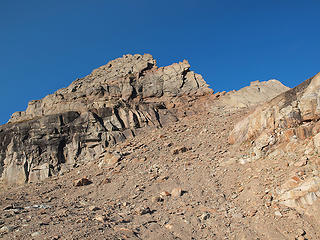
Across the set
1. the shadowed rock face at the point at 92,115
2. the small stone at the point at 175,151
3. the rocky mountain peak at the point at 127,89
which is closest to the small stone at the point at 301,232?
the small stone at the point at 175,151

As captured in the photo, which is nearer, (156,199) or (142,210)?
(142,210)

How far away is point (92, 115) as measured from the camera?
99.4ft

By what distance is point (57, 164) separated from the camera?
27.1 m

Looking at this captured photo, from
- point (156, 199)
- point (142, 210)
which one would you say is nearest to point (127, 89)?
point (156, 199)

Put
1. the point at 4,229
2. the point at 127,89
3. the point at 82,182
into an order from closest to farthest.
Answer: the point at 4,229
the point at 82,182
the point at 127,89

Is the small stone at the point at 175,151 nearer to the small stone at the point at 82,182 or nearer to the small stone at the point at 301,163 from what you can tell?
the small stone at the point at 82,182

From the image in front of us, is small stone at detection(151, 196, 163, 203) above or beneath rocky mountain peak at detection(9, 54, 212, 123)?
beneath

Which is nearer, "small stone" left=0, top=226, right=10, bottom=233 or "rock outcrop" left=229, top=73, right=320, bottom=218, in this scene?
"small stone" left=0, top=226, right=10, bottom=233

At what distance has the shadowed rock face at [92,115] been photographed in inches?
1088

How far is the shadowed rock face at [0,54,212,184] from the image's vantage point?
27.6m

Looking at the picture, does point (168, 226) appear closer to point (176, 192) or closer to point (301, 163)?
point (176, 192)

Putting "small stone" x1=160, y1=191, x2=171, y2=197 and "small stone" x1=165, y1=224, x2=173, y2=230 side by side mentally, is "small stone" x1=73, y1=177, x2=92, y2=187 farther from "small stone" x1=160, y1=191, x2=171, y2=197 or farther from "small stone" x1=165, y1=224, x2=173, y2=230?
"small stone" x1=165, y1=224, x2=173, y2=230

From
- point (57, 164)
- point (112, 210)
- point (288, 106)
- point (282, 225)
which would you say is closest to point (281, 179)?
point (282, 225)

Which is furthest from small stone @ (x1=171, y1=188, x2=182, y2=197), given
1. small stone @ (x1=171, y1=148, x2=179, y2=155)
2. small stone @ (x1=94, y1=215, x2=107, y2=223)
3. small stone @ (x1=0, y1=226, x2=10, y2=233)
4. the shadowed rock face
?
the shadowed rock face
